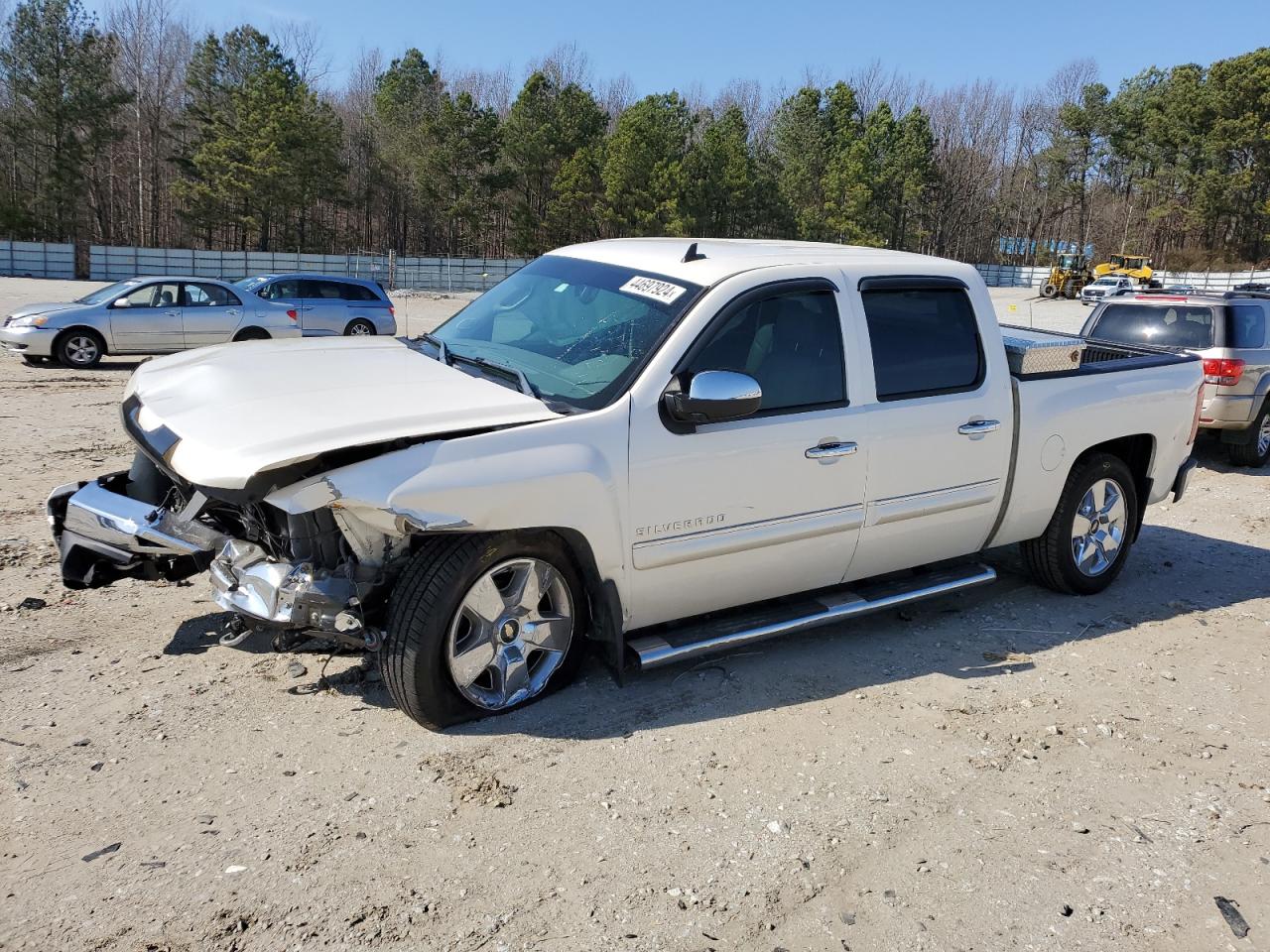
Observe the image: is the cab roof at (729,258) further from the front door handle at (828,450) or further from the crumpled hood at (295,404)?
the crumpled hood at (295,404)

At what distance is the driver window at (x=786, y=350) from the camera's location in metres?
4.31

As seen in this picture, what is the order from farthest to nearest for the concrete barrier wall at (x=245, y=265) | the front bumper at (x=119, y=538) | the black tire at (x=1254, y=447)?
1. the concrete barrier wall at (x=245, y=265)
2. the black tire at (x=1254, y=447)
3. the front bumper at (x=119, y=538)

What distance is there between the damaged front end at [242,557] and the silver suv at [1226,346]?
8.74 meters

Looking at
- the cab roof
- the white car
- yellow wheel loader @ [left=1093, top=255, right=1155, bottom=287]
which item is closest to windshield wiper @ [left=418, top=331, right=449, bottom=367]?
the cab roof

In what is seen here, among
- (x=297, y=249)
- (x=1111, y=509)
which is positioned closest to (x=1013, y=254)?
(x=297, y=249)

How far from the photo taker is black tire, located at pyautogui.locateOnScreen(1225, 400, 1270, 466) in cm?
1035

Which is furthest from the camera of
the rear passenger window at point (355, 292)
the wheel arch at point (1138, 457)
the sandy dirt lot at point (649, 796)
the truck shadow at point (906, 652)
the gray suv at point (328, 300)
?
the rear passenger window at point (355, 292)

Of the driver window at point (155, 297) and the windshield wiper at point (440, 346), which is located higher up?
the driver window at point (155, 297)

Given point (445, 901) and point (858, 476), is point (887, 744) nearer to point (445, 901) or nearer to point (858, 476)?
point (858, 476)

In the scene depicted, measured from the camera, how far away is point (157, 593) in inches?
207

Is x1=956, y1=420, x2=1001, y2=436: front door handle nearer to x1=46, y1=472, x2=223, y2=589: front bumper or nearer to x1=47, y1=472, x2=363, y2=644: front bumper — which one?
x1=47, y1=472, x2=363, y2=644: front bumper

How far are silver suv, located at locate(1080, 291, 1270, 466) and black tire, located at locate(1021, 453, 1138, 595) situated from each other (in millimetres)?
4503

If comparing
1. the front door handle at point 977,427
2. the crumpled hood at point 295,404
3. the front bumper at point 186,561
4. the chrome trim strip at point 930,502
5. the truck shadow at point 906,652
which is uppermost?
the crumpled hood at point 295,404

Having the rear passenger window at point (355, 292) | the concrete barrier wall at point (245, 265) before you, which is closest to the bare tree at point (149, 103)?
the concrete barrier wall at point (245, 265)
